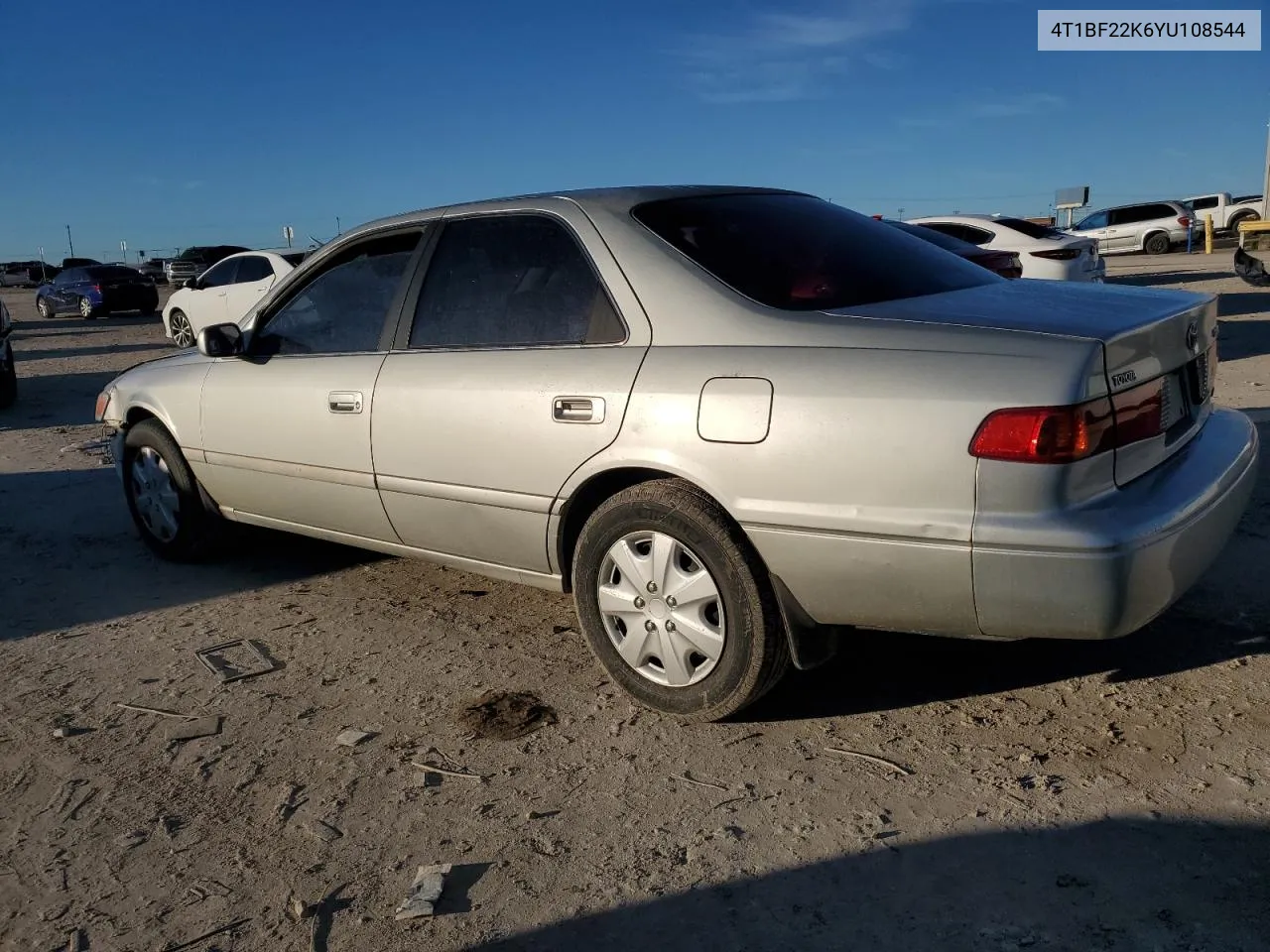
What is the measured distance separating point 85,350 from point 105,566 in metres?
14.3

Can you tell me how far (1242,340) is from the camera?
11.1m

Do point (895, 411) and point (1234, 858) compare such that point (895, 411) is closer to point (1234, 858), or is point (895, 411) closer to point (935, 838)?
point (935, 838)

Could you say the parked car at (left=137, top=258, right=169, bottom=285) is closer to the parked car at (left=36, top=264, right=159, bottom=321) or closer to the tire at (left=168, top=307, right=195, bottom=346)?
the parked car at (left=36, top=264, right=159, bottom=321)

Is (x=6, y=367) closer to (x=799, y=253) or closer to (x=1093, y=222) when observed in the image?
(x=799, y=253)

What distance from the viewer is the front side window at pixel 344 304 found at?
167 inches

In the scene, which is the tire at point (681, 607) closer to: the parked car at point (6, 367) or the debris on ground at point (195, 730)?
the debris on ground at point (195, 730)

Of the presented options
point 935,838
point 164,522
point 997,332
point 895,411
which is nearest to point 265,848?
point 935,838

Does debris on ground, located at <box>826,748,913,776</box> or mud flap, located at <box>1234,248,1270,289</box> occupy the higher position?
mud flap, located at <box>1234,248,1270,289</box>

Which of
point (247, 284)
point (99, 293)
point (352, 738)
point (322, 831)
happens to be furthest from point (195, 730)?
point (99, 293)

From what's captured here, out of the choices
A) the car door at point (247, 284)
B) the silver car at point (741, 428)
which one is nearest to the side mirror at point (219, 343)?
the silver car at point (741, 428)

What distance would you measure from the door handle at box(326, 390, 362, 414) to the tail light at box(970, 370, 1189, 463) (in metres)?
2.40

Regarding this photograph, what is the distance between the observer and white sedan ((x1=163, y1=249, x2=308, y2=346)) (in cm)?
1594

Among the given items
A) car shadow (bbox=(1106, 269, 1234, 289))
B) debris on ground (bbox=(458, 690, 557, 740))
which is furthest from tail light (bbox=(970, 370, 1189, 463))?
car shadow (bbox=(1106, 269, 1234, 289))

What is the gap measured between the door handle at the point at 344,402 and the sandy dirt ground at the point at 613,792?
34.8 inches
